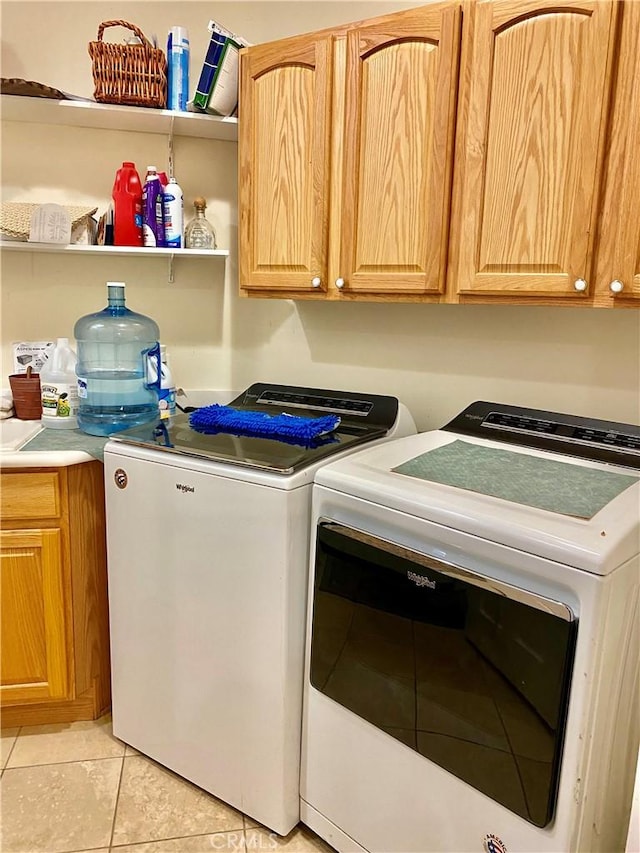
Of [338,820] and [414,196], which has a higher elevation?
[414,196]

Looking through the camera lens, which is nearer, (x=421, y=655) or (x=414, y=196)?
(x=421, y=655)

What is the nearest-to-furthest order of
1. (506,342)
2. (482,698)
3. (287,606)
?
(482,698), (287,606), (506,342)

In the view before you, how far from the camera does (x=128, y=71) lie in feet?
6.44

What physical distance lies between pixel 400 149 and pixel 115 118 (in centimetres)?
104

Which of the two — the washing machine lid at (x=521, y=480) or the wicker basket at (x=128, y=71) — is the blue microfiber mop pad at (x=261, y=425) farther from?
the wicker basket at (x=128, y=71)

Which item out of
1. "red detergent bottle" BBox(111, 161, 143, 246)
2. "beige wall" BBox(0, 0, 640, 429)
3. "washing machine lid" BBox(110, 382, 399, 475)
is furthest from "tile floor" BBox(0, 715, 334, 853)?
"red detergent bottle" BBox(111, 161, 143, 246)

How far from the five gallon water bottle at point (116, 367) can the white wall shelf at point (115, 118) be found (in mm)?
555

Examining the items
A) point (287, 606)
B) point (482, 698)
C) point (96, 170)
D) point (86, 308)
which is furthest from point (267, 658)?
point (96, 170)

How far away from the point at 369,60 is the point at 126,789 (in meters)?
2.08

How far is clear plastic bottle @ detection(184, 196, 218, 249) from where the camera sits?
2.24 meters

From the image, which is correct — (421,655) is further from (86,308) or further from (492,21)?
(86,308)

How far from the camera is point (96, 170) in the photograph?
88.7 inches

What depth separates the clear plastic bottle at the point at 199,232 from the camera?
2.24 m

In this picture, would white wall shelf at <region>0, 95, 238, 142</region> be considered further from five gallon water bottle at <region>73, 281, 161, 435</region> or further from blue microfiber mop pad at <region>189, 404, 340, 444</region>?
blue microfiber mop pad at <region>189, 404, 340, 444</region>
